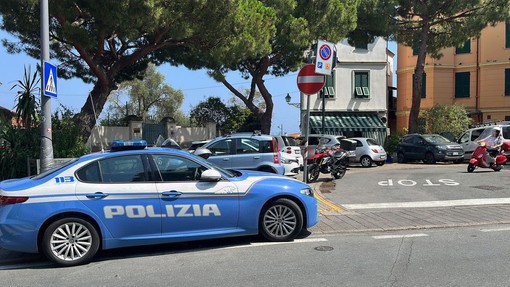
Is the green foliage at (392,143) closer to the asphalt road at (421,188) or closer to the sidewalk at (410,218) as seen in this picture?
the asphalt road at (421,188)

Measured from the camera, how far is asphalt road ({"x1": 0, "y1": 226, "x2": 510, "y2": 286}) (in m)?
4.88

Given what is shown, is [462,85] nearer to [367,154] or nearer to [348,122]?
[348,122]

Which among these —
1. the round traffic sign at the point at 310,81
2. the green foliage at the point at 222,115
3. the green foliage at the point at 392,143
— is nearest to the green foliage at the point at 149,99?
the green foliage at the point at 222,115

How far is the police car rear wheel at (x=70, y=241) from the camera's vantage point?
554 cm

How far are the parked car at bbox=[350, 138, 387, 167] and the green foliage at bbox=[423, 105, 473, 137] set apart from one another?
701 cm

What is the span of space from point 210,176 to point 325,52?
4.36 m

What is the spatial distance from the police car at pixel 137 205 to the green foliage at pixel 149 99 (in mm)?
36731

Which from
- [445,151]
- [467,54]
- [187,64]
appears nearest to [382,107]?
[467,54]

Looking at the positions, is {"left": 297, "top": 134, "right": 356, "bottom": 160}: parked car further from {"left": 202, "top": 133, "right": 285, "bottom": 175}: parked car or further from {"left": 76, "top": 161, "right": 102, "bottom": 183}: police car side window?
{"left": 76, "top": 161, "right": 102, "bottom": 183}: police car side window

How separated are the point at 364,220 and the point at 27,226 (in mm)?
5532

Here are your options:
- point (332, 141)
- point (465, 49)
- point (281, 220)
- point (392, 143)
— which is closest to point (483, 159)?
point (332, 141)

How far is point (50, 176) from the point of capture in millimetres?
5773

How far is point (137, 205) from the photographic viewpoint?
5.82m

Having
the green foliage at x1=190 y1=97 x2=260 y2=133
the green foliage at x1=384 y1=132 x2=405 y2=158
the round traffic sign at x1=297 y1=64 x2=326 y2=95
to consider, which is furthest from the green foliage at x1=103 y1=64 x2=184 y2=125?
the round traffic sign at x1=297 y1=64 x2=326 y2=95
